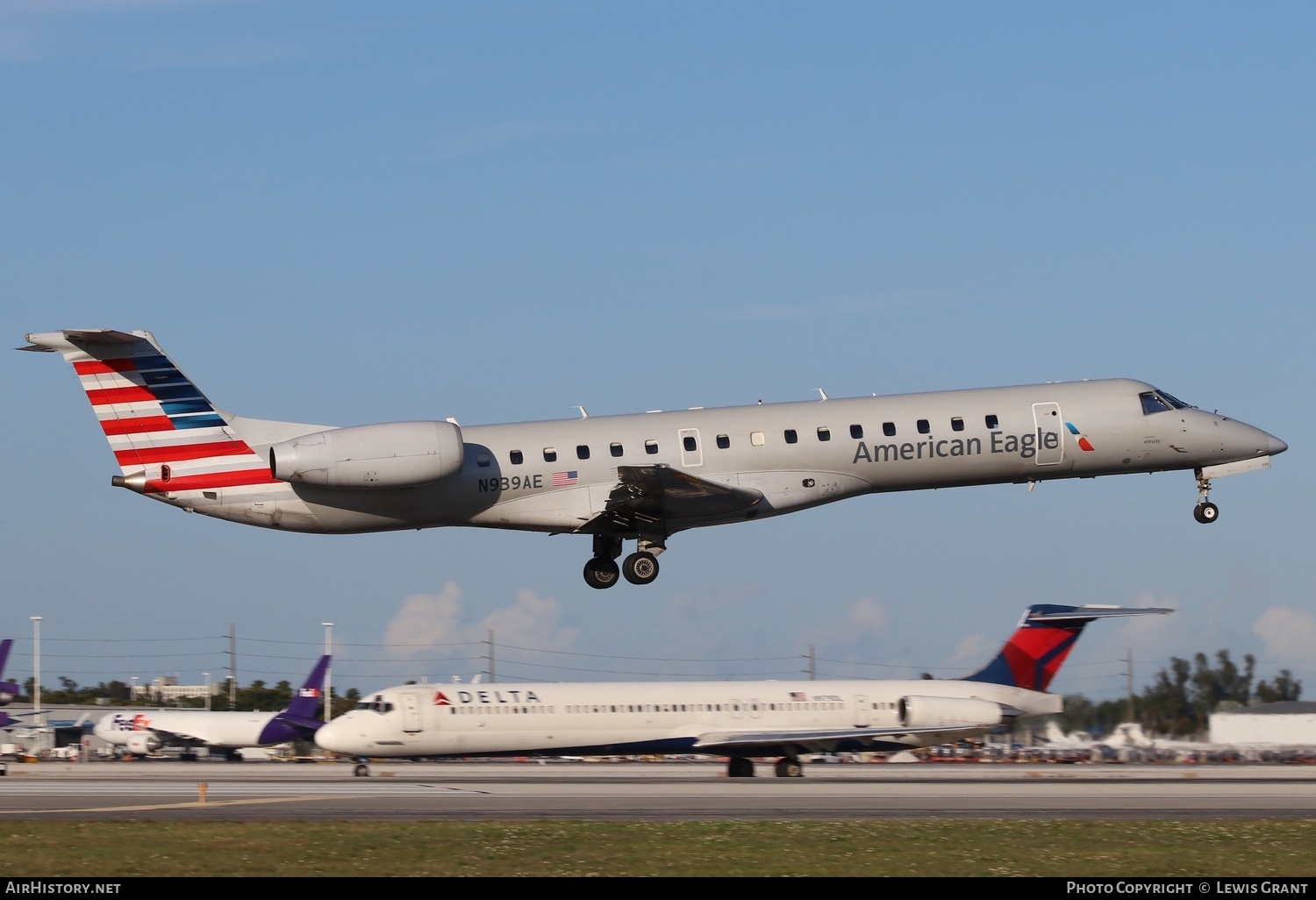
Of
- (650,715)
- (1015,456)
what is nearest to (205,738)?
(650,715)

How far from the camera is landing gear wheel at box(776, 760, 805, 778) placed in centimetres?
3991

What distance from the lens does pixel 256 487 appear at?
3086 centimetres

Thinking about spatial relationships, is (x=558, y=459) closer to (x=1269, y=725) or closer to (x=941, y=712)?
(x=941, y=712)

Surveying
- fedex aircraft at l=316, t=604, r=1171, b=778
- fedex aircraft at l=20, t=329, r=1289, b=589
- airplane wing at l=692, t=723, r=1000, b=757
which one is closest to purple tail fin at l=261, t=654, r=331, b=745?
fedex aircraft at l=316, t=604, r=1171, b=778

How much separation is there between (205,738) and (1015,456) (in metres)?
34.3

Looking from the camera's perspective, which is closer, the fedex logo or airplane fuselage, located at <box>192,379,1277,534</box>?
airplane fuselage, located at <box>192,379,1277,534</box>

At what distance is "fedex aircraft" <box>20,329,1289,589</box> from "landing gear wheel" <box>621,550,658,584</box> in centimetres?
3

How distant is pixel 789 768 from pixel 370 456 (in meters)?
15.5

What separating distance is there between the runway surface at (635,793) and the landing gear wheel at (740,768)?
0.81 meters

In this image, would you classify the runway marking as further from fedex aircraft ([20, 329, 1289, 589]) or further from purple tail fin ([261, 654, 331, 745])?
purple tail fin ([261, 654, 331, 745])

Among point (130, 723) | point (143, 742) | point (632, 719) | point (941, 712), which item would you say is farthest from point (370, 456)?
point (130, 723)

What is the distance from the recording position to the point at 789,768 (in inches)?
1574

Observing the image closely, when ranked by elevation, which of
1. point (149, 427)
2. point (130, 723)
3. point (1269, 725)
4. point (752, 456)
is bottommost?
point (1269, 725)

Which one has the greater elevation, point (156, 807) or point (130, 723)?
point (130, 723)
